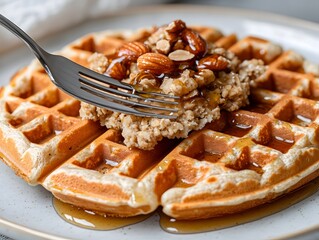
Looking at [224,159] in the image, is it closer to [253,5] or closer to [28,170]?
[28,170]

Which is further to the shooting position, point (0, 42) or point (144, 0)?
point (144, 0)

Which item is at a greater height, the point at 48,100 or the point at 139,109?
the point at 139,109

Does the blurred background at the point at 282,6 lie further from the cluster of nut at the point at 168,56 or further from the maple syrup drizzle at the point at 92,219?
the maple syrup drizzle at the point at 92,219

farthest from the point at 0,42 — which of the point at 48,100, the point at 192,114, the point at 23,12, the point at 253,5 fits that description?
the point at 253,5

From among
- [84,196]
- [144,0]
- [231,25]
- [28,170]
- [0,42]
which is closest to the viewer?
[84,196]

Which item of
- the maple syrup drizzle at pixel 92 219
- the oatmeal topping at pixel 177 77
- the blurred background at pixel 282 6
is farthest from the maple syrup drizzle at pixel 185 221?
the blurred background at pixel 282 6

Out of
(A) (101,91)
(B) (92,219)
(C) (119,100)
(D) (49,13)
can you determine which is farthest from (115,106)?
(D) (49,13)

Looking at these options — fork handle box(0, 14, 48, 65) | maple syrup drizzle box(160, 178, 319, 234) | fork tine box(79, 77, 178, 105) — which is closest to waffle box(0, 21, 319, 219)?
maple syrup drizzle box(160, 178, 319, 234)

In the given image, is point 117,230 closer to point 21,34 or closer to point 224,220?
point 224,220
